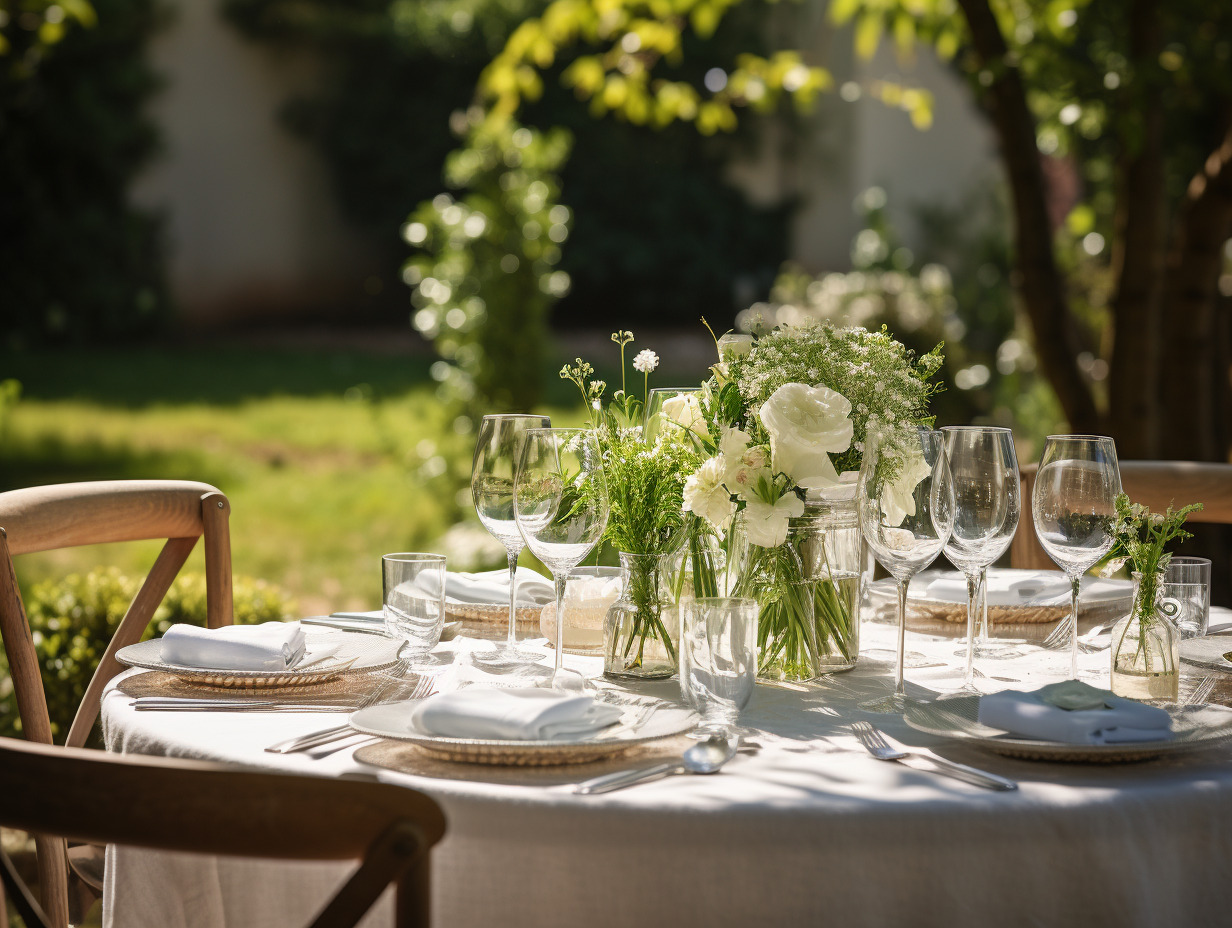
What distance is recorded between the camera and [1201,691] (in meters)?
1.36

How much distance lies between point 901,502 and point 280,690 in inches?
29.1

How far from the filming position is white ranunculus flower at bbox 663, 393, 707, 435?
146 centimetres

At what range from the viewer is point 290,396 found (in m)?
10.6

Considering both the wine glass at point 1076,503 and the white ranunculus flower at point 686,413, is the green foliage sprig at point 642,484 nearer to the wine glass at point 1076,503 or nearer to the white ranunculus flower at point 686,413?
the white ranunculus flower at point 686,413

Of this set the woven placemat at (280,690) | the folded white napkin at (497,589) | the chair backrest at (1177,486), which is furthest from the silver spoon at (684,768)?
the chair backrest at (1177,486)

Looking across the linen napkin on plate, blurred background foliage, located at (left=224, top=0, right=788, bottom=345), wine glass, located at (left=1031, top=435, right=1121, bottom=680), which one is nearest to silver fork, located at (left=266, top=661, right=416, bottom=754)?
the linen napkin on plate

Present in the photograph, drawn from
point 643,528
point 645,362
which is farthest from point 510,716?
point 645,362

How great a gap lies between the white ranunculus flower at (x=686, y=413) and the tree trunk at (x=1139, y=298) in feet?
8.28

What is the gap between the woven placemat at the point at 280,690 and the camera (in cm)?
130

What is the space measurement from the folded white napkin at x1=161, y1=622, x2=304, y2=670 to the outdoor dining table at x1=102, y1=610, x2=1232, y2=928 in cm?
29

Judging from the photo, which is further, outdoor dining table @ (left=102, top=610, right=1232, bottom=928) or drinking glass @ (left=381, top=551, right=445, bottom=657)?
drinking glass @ (left=381, top=551, right=445, bottom=657)

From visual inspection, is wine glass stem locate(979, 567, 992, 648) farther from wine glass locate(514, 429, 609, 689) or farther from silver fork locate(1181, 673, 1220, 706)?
wine glass locate(514, 429, 609, 689)

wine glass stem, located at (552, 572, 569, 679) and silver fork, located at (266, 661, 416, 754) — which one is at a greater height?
wine glass stem, located at (552, 572, 569, 679)

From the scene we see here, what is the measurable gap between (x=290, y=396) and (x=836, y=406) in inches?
386
